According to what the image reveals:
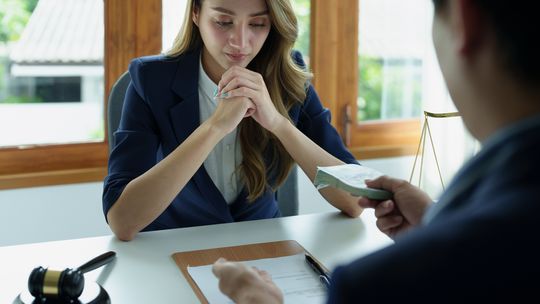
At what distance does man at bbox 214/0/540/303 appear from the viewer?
547 millimetres

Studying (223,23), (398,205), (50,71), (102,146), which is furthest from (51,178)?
(398,205)

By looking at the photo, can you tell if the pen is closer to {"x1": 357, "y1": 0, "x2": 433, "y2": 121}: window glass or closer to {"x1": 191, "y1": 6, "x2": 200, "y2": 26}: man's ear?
{"x1": 191, "y1": 6, "x2": 200, "y2": 26}: man's ear

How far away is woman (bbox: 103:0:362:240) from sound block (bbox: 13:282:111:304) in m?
0.37

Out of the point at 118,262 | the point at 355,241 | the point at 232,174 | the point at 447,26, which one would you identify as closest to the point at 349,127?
the point at 232,174

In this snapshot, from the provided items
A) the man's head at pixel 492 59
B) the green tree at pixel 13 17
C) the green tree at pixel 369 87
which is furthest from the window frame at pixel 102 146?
the man's head at pixel 492 59

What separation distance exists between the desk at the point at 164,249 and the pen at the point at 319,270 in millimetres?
36

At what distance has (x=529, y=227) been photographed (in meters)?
0.55

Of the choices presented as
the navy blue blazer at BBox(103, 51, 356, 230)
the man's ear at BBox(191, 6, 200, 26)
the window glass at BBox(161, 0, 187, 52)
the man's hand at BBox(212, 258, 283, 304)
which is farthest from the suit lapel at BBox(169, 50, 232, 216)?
the window glass at BBox(161, 0, 187, 52)

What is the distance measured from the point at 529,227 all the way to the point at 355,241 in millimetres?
1049

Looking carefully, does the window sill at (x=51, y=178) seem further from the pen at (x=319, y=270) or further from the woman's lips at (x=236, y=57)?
the pen at (x=319, y=270)

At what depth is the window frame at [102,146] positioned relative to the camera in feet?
8.92

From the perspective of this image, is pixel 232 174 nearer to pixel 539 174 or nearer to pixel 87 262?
pixel 87 262

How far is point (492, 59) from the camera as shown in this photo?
599 millimetres

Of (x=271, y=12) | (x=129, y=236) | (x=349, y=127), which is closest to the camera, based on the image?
(x=129, y=236)
